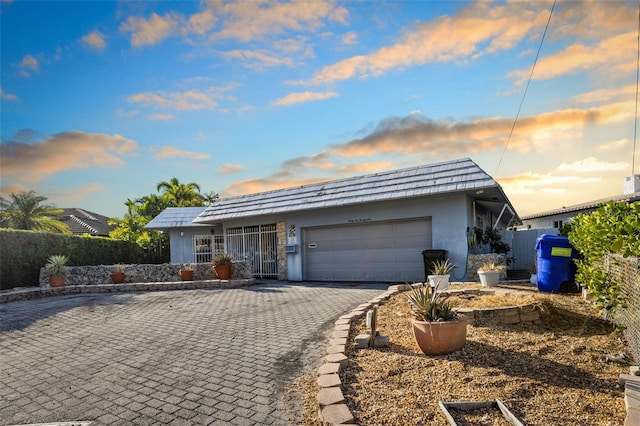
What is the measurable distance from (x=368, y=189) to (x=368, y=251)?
93.0 inches

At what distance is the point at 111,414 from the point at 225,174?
13.0 m

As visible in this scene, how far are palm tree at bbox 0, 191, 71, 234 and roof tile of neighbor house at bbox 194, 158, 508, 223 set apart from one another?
37.7ft

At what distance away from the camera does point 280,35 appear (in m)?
9.82

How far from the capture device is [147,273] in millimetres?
15922

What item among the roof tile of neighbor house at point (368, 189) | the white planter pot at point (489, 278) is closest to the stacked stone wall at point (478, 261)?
the roof tile of neighbor house at point (368, 189)

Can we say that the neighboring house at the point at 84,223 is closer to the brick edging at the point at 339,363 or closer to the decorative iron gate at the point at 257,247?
the decorative iron gate at the point at 257,247

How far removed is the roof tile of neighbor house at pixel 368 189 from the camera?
1202cm

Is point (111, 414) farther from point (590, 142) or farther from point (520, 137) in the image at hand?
point (520, 137)

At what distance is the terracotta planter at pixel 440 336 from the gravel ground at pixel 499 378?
10 cm

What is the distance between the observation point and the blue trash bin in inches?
324

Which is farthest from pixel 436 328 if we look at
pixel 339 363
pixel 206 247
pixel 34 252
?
pixel 206 247

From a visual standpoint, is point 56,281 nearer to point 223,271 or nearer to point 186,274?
point 186,274

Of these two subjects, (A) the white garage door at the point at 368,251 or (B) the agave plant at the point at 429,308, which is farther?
(A) the white garage door at the point at 368,251

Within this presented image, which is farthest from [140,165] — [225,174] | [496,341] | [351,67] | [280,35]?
[496,341]
